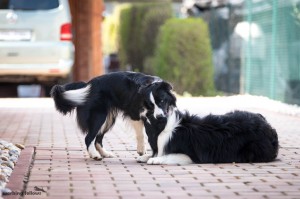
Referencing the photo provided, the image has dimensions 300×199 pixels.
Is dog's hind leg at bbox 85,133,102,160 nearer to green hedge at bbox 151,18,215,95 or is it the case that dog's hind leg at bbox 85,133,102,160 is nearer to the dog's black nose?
the dog's black nose

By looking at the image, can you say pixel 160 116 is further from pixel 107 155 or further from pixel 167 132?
pixel 107 155

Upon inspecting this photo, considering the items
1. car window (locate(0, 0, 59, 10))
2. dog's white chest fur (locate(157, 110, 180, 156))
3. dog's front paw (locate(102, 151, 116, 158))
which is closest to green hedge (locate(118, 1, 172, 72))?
car window (locate(0, 0, 59, 10))

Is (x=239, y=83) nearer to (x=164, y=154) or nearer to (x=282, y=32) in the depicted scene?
(x=282, y=32)

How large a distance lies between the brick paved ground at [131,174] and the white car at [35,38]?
219 inches

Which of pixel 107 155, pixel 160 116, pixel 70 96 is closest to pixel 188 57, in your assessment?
pixel 107 155

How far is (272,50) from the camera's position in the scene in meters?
16.5

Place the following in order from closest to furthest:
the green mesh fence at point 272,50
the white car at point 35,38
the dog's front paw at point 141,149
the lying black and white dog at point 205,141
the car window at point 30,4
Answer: the lying black and white dog at point 205,141
the dog's front paw at point 141,149
the green mesh fence at point 272,50
the white car at point 35,38
the car window at point 30,4

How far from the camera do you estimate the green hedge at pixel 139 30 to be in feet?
87.8

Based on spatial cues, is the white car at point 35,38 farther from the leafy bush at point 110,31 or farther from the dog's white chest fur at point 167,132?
the leafy bush at point 110,31

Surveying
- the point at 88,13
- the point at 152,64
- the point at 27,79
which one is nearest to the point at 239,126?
the point at 27,79

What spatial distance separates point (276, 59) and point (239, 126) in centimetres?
855

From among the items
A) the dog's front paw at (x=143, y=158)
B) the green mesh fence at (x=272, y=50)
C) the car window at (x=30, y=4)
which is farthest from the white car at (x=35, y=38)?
the dog's front paw at (x=143, y=158)

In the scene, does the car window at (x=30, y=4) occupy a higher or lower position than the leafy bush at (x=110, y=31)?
higher

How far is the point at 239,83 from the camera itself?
1981cm
